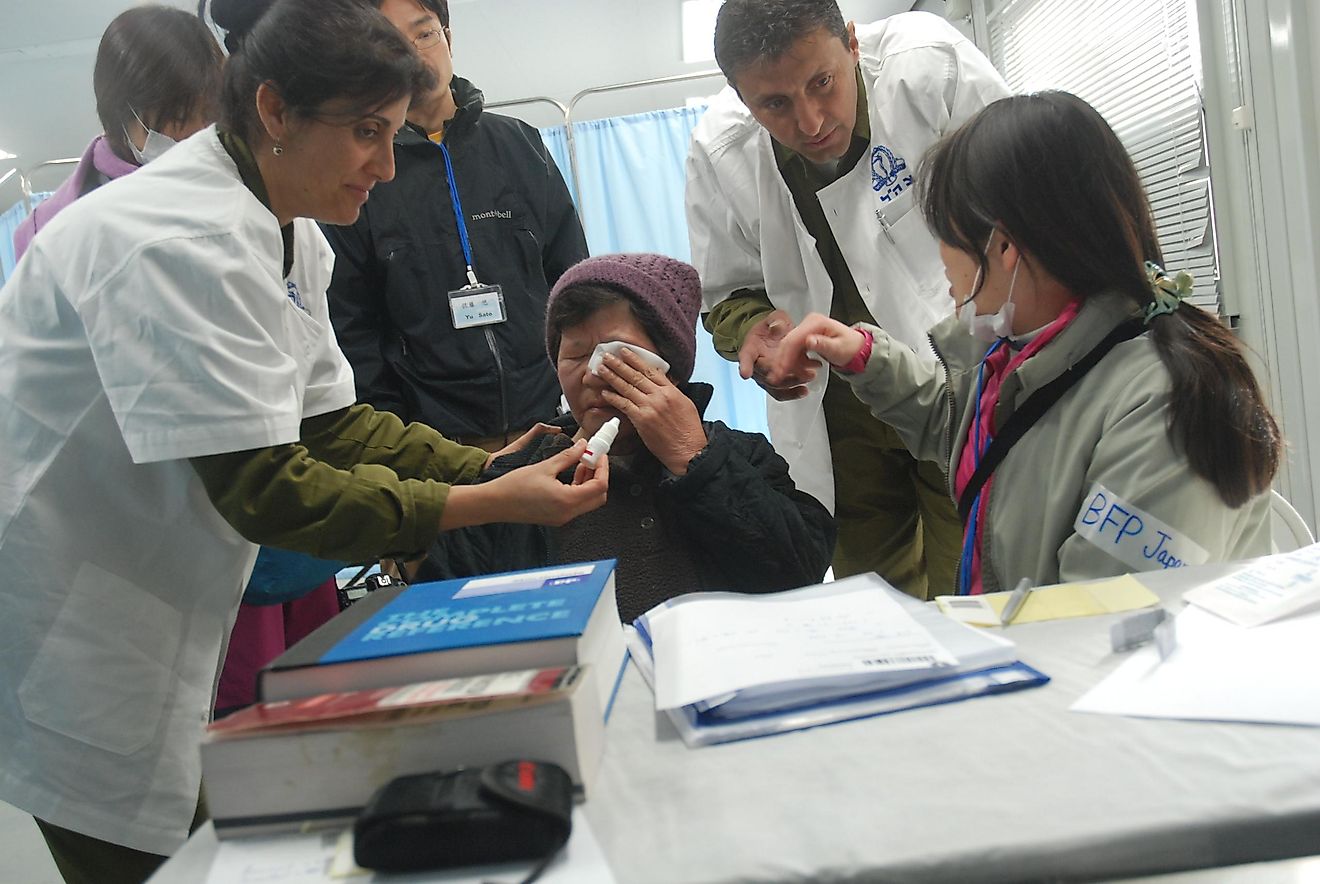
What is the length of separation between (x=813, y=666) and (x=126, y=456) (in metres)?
0.78

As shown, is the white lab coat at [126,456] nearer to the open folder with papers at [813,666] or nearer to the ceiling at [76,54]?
the open folder with papers at [813,666]

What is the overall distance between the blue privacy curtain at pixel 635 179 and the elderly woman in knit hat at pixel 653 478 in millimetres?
2712

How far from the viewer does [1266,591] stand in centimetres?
67

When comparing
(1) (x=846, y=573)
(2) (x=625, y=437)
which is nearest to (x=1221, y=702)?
(2) (x=625, y=437)

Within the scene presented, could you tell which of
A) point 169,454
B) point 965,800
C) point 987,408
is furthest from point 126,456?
point 987,408

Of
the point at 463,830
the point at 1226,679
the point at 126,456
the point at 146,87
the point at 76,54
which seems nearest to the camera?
the point at 463,830

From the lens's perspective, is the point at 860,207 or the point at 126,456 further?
the point at 860,207

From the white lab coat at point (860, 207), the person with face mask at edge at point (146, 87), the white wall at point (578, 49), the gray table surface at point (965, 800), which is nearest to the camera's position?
the gray table surface at point (965, 800)

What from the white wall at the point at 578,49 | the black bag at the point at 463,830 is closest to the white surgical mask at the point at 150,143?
the black bag at the point at 463,830

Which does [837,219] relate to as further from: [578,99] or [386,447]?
[578,99]

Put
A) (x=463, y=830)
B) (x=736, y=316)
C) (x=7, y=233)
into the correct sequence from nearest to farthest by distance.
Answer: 1. (x=463, y=830)
2. (x=736, y=316)
3. (x=7, y=233)

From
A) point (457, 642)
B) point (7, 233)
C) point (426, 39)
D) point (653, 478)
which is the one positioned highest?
point (426, 39)

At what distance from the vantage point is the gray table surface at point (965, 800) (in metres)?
0.41

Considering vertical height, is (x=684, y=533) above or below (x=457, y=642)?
below
